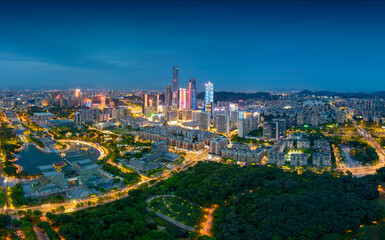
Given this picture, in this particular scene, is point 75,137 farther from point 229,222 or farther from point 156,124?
point 229,222

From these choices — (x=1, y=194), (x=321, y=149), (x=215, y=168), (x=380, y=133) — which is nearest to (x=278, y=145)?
(x=321, y=149)

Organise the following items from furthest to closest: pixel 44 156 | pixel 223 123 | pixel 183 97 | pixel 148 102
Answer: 1. pixel 183 97
2. pixel 148 102
3. pixel 223 123
4. pixel 44 156

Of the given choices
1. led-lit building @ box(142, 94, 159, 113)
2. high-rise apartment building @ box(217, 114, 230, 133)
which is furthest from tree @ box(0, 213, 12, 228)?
led-lit building @ box(142, 94, 159, 113)

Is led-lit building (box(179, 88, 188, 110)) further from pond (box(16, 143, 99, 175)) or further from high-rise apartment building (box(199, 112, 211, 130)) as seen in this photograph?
pond (box(16, 143, 99, 175))

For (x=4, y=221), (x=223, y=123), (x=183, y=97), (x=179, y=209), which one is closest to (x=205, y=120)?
(x=223, y=123)

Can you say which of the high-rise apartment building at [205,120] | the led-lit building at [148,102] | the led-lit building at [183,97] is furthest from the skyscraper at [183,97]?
the high-rise apartment building at [205,120]

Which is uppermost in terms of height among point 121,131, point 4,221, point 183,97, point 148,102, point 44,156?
point 183,97

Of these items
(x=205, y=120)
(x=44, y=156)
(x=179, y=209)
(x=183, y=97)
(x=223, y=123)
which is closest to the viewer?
(x=179, y=209)

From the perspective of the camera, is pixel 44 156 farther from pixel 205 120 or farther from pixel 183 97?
pixel 183 97

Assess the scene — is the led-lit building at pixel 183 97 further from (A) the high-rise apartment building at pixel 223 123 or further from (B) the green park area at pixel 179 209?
(B) the green park area at pixel 179 209
